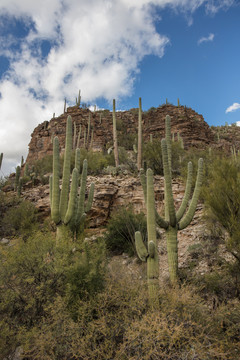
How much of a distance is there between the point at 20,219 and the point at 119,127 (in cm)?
2554

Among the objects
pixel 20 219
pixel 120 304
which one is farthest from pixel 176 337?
pixel 20 219

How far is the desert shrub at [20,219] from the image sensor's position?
10.3 metres

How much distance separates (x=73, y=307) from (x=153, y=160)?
38.2 ft

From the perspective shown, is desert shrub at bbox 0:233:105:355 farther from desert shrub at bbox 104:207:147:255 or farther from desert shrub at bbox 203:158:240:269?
desert shrub at bbox 203:158:240:269

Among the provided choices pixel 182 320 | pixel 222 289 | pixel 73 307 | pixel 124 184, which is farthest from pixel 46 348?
pixel 124 184

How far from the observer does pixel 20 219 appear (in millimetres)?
10734

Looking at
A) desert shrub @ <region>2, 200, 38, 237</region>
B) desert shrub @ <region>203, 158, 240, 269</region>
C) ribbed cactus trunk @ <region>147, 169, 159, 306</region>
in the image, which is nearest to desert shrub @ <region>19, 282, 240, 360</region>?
ribbed cactus trunk @ <region>147, 169, 159, 306</region>

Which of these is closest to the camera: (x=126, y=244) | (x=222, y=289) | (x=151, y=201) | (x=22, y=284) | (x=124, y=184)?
(x=22, y=284)

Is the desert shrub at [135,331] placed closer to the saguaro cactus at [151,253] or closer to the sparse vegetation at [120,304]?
the sparse vegetation at [120,304]

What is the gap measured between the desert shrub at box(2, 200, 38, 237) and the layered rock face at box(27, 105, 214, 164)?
1869 centimetres

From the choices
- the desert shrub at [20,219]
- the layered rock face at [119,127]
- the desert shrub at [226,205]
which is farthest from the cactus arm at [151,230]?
the layered rock face at [119,127]

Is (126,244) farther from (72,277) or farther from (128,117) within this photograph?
(128,117)

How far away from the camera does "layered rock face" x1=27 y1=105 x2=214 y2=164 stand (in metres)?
29.4

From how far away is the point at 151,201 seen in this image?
565 centimetres
